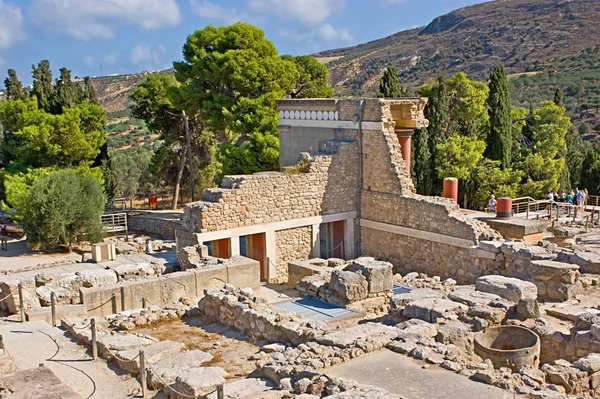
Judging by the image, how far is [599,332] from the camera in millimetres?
10102

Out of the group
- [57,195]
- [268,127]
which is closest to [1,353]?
[57,195]

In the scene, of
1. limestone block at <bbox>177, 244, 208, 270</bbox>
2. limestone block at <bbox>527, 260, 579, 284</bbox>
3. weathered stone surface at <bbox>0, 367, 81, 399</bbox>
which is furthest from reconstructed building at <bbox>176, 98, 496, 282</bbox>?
weathered stone surface at <bbox>0, 367, 81, 399</bbox>

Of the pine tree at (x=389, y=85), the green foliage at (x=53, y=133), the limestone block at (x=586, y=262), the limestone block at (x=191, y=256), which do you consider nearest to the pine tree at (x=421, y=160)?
the pine tree at (x=389, y=85)

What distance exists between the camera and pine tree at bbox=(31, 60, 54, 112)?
3241 centimetres

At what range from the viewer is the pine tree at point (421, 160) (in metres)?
28.5

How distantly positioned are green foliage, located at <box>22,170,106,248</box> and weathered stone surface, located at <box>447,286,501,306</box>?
53.0ft

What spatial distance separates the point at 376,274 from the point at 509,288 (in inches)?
113

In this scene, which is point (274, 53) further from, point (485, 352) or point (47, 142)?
point (485, 352)

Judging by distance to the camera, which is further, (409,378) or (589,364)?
(589,364)

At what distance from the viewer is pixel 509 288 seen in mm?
12484

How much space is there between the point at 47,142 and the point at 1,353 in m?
20.0

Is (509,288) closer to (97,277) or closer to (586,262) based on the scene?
(586,262)

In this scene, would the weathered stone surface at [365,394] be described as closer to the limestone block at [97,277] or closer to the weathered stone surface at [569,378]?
the weathered stone surface at [569,378]

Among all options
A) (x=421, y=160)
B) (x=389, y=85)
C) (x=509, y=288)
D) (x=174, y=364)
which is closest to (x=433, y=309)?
(x=509, y=288)
